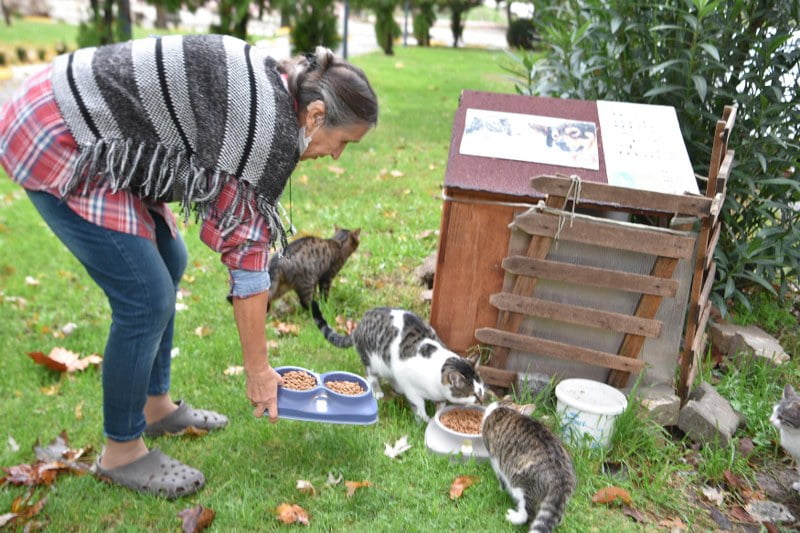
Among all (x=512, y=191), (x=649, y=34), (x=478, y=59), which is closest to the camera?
(x=512, y=191)

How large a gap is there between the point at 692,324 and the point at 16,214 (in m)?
5.91

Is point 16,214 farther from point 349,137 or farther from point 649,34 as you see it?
point 649,34

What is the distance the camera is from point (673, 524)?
2.71 meters

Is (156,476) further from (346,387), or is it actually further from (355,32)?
(355,32)

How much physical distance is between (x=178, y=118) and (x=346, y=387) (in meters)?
1.44

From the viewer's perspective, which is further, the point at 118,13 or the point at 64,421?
the point at 118,13

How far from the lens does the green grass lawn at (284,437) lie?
268 centimetres

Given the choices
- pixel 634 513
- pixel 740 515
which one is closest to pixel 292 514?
pixel 634 513

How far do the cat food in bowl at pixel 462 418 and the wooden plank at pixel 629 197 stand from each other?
3.58 feet

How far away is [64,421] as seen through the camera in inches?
130

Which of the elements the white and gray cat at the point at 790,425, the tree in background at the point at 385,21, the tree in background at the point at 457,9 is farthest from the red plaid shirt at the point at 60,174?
the tree in background at the point at 457,9

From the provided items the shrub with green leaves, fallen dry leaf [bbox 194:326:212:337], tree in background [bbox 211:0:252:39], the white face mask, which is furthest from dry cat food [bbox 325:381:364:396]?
tree in background [bbox 211:0:252:39]

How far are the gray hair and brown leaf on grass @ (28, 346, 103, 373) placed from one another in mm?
2340

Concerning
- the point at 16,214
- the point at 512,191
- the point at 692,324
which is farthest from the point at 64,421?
the point at 16,214
